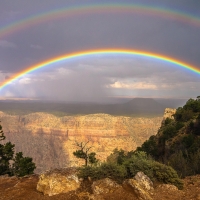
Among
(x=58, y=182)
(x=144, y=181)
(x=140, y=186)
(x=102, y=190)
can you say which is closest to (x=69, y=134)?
(x=58, y=182)

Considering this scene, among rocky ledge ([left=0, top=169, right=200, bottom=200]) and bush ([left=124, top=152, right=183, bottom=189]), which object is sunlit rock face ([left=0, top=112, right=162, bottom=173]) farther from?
rocky ledge ([left=0, top=169, right=200, bottom=200])

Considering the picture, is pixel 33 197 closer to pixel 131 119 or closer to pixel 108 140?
pixel 108 140

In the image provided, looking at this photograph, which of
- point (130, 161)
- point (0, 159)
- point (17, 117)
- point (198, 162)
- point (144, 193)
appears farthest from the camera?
point (17, 117)

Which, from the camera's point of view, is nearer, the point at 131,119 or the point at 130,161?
the point at 130,161

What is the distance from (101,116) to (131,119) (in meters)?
17.3

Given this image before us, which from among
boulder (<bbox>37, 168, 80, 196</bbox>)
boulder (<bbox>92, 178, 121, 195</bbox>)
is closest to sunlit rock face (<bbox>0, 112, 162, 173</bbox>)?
boulder (<bbox>37, 168, 80, 196</bbox>)

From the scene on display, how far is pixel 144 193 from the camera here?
9820 mm

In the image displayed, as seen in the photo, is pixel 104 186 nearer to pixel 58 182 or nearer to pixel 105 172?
pixel 105 172

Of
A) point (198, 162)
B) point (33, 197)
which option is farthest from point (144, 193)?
point (198, 162)

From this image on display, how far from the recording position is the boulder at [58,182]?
34.3ft

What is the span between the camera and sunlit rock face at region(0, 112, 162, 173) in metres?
105

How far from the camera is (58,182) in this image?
10656mm

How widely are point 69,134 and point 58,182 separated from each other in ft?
395

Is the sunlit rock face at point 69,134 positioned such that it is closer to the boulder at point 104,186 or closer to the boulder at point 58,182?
the boulder at point 58,182
